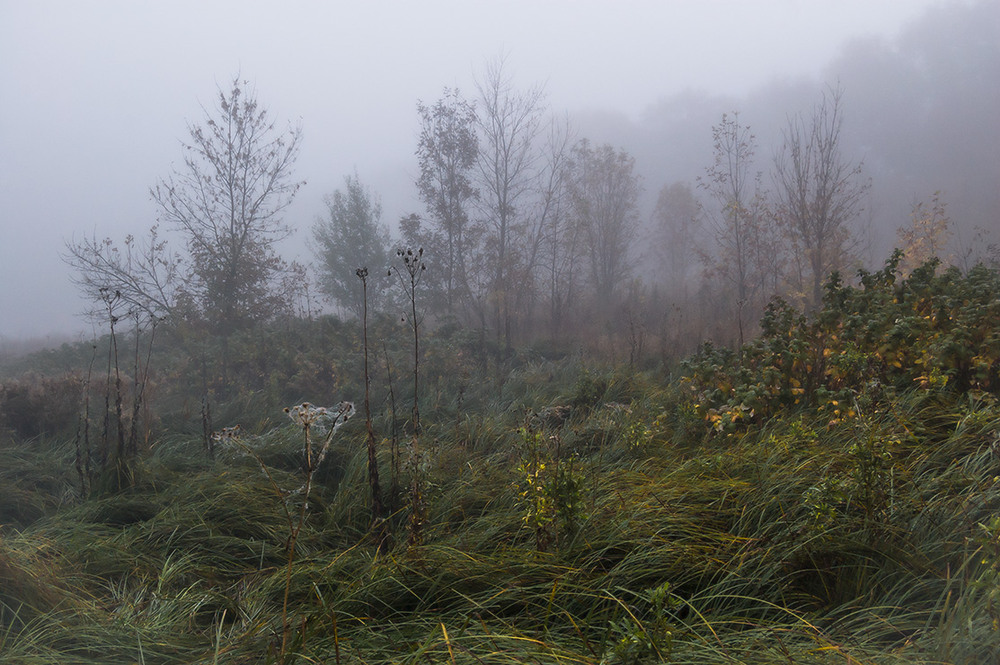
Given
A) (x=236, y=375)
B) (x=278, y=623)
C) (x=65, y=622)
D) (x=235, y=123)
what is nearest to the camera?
(x=278, y=623)

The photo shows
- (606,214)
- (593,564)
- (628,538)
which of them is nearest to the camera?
(593,564)

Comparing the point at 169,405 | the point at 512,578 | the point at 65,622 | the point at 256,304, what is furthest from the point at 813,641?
the point at 256,304

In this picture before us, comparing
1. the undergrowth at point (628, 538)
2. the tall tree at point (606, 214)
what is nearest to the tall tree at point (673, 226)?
the tall tree at point (606, 214)

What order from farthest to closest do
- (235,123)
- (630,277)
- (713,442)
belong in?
(630,277)
(235,123)
(713,442)

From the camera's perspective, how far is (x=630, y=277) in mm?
19281

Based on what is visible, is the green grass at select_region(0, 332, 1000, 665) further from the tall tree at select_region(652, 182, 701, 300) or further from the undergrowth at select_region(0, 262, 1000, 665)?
the tall tree at select_region(652, 182, 701, 300)

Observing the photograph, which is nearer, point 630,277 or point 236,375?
point 236,375

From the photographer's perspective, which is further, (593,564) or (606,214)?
(606,214)

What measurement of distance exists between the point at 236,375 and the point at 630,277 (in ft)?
44.4

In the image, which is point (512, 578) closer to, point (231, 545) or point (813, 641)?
point (813, 641)

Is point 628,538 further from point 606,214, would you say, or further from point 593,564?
point 606,214

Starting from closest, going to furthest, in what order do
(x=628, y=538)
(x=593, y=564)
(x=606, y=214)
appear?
(x=593, y=564)
(x=628, y=538)
(x=606, y=214)

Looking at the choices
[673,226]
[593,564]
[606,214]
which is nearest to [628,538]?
[593,564]

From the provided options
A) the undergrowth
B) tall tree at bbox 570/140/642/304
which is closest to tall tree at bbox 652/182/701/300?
tall tree at bbox 570/140/642/304
